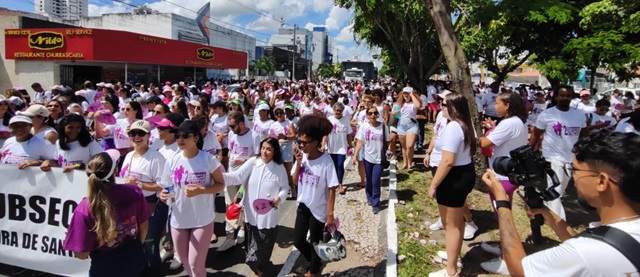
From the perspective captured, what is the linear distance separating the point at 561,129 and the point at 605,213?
381cm

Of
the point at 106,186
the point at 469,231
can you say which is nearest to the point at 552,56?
the point at 469,231

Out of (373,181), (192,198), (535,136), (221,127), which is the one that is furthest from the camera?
(221,127)

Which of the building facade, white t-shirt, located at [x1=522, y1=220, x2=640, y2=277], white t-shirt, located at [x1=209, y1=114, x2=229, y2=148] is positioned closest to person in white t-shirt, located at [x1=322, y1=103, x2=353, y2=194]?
white t-shirt, located at [x1=209, y1=114, x2=229, y2=148]

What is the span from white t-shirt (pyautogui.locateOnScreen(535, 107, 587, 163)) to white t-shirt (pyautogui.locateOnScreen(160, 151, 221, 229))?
4.06 meters

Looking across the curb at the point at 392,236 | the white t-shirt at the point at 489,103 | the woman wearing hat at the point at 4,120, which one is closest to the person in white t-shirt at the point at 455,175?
the curb at the point at 392,236

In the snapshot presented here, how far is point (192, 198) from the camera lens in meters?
3.47

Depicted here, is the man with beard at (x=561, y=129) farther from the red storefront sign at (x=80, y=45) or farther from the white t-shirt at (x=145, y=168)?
the red storefront sign at (x=80, y=45)

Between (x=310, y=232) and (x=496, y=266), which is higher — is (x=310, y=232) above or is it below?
above

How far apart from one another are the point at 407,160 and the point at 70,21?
54602mm

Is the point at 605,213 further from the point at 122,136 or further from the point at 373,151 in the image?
the point at 122,136

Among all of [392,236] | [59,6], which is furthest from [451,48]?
[59,6]

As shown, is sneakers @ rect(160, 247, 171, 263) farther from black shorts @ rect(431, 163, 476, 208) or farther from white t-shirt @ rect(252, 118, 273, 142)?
black shorts @ rect(431, 163, 476, 208)

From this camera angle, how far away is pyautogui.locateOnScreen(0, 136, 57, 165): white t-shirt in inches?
163

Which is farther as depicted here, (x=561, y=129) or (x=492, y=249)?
(x=561, y=129)
